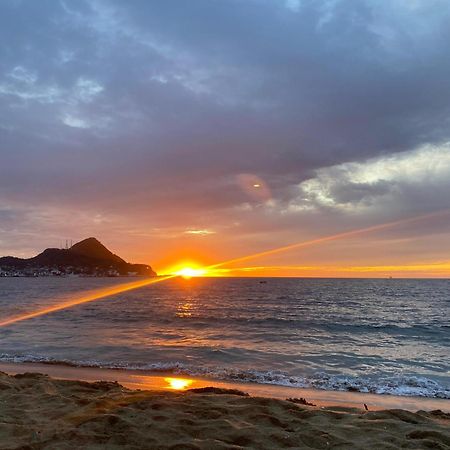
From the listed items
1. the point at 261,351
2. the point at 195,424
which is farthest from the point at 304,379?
the point at 195,424

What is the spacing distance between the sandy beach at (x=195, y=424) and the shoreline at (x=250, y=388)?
1.94 meters

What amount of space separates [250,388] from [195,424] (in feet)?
17.4

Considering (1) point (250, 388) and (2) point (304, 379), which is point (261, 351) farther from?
(1) point (250, 388)

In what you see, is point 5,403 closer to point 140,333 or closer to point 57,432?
point 57,432

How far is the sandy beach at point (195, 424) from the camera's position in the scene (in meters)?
5.98

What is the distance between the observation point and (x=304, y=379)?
12.9 metres

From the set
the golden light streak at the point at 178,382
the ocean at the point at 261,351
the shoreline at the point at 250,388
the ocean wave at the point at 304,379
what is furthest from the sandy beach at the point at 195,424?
the ocean at the point at 261,351

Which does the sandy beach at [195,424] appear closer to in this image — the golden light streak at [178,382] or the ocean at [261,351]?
the golden light streak at [178,382]

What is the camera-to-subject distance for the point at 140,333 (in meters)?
25.0

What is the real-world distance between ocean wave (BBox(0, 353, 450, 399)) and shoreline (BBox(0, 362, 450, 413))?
38cm

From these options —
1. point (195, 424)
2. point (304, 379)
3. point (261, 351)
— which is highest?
point (195, 424)

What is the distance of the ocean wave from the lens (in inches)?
471

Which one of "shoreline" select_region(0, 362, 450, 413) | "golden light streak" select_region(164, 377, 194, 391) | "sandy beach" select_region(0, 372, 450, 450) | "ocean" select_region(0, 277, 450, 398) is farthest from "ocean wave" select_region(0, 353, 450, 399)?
"sandy beach" select_region(0, 372, 450, 450)

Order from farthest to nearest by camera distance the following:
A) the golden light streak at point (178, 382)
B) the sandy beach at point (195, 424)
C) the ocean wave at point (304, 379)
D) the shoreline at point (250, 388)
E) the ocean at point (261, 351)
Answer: the ocean at point (261, 351), the ocean wave at point (304, 379), the golden light streak at point (178, 382), the shoreline at point (250, 388), the sandy beach at point (195, 424)
